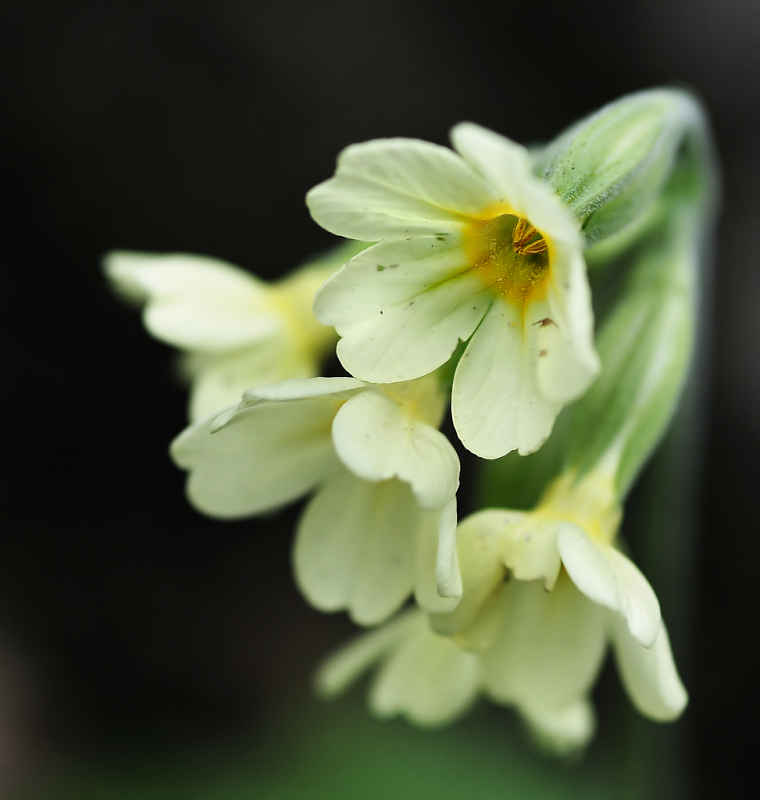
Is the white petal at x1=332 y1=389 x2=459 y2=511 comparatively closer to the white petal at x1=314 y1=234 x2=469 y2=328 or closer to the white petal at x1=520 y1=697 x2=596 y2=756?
the white petal at x1=314 y1=234 x2=469 y2=328

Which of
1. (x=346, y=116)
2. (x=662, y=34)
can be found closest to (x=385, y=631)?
(x=346, y=116)

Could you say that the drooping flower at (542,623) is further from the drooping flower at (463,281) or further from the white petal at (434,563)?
the drooping flower at (463,281)

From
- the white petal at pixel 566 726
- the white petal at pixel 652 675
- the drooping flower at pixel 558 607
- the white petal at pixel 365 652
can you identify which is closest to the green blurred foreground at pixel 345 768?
the white petal at pixel 566 726

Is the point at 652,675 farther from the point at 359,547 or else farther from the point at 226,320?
the point at 226,320

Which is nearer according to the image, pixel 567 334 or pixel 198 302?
pixel 567 334

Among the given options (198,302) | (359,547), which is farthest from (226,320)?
(359,547)

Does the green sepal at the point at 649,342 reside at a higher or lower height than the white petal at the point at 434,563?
lower

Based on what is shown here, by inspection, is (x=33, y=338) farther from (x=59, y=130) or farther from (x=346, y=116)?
(x=346, y=116)
